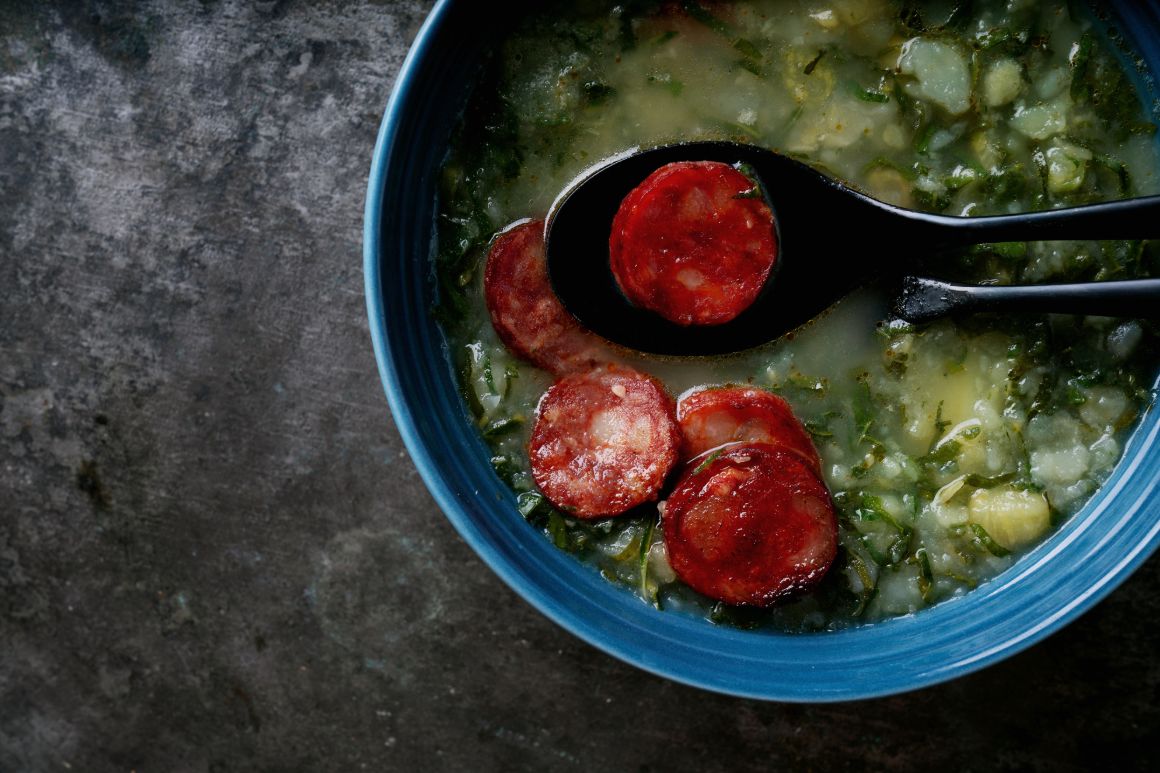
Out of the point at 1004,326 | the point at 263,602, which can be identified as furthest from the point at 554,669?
the point at 1004,326

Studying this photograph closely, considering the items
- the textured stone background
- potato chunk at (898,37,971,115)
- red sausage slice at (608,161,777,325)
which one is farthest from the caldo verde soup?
the textured stone background

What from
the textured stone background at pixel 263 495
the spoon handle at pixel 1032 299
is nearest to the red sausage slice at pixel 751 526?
the spoon handle at pixel 1032 299

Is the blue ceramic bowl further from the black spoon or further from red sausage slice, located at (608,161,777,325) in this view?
red sausage slice, located at (608,161,777,325)

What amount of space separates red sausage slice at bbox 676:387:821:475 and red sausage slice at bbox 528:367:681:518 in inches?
1.5

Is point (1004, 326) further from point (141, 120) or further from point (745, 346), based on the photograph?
point (141, 120)

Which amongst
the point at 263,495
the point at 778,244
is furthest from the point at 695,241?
the point at 263,495

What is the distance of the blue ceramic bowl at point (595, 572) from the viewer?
66.2 inches

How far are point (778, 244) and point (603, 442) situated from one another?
1.63 ft

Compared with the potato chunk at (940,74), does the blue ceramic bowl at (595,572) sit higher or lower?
lower

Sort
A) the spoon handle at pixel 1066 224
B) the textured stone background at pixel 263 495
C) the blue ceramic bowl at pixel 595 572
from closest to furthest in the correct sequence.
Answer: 1. the spoon handle at pixel 1066 224
2. the blue ceramic bowl at pixel 595 572
3. the textured stone background at pixel 263 495

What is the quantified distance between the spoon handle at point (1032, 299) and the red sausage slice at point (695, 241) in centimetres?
28

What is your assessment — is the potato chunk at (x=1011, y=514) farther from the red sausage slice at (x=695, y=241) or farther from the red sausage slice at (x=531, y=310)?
the red sausage slice at (x=531, y=310)

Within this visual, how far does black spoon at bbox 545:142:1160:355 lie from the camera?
1737 mm

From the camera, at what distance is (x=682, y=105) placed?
1812 mm
